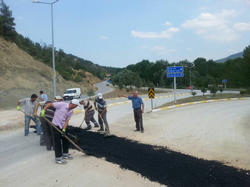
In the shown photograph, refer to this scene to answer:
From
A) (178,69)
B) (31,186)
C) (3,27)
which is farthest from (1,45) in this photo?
(31,186)

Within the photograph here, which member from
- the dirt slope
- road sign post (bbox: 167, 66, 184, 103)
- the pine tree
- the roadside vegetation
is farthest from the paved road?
the pine tree

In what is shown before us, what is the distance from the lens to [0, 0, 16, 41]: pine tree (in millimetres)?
31048

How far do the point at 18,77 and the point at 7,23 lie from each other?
1044 cm

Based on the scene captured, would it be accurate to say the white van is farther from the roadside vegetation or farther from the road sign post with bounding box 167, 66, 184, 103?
the road sign post with bounding box 167, 66, 184, 103

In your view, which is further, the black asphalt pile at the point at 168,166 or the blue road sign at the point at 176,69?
the blue road sign at the point at 176,69

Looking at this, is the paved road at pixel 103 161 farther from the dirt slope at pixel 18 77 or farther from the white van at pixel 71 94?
the white van at pixel 71 94

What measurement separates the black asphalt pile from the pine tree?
31.5 meters

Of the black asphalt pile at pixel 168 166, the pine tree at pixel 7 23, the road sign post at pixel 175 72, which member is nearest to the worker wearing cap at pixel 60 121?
the black asphalt pile at pixel 168 166

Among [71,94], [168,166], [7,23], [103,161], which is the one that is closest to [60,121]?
[103,161]

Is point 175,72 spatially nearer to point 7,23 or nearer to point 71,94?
point 71,94

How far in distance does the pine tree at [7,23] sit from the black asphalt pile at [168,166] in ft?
103

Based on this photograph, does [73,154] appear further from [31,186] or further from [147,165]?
[147,165]

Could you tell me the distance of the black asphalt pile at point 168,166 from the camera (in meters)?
3.92

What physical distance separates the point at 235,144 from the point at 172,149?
→ 6.84 feet
